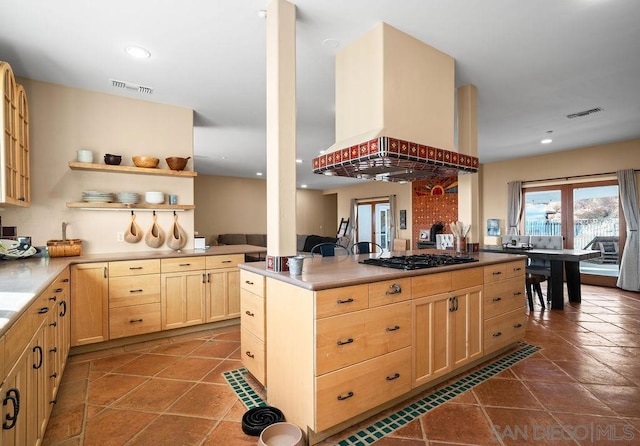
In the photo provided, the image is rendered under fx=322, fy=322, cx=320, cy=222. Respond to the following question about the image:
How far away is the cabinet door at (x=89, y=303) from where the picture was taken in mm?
2859

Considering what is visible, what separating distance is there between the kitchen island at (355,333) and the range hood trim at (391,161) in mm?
806

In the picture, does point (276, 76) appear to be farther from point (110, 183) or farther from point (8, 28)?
point (110, 183)

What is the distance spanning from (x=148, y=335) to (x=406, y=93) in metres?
3.34

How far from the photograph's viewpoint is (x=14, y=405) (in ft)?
3.68

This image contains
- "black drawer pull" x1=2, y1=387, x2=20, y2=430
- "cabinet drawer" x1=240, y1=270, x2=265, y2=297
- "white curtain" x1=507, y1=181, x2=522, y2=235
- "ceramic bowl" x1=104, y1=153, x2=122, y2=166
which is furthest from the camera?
"white curtain" x1=507, y1=181, x2=522, y2=235

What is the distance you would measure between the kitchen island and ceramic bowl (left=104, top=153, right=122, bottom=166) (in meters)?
2.15

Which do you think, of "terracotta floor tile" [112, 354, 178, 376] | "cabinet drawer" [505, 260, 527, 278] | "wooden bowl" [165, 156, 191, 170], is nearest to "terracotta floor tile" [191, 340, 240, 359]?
"terracotta floor tile" [112, 354, 178, 376]

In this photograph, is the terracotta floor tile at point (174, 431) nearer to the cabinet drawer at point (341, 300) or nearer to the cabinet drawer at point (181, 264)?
the cabinet drawer at point (341, 300)

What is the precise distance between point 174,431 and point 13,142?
2590 millimetres

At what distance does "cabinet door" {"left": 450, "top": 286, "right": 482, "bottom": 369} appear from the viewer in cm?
235

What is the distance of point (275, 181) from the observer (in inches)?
82.6

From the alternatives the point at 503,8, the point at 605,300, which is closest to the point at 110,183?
the point at 503,8

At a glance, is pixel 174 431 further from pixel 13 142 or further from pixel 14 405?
pixel 13 142

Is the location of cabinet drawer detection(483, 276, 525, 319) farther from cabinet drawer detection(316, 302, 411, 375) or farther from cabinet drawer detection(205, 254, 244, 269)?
cabinet drawer detection(205, 254, 244, 269)
